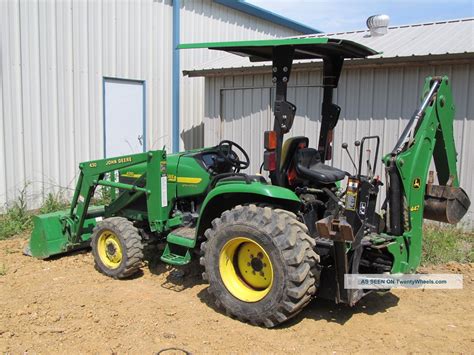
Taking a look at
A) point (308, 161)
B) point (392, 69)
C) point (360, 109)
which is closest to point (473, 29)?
point (392, 69)

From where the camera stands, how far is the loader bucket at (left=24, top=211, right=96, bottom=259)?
6.03 metres

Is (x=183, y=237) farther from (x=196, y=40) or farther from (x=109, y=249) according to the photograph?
(x=196, y=40)

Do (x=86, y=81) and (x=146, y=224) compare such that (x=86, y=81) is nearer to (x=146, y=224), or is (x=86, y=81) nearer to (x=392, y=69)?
(x=146, y=224)

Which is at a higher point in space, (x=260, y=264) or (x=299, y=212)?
(x=299, y=212)

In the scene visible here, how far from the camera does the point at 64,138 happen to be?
8.79 m

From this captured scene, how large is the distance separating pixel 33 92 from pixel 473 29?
7.46 m

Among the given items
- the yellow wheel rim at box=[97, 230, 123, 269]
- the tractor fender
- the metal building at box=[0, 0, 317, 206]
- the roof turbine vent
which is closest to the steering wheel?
the tractor fender

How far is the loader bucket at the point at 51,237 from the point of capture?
6027 mm

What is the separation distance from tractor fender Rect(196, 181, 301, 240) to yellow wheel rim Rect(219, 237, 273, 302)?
433 millimetres

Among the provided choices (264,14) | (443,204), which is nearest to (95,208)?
(443,204)

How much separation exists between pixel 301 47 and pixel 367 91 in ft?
13.2

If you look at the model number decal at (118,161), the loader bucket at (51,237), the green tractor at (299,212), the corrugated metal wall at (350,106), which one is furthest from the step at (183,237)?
the corrugated metal wall at (350,106)

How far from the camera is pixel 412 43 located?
8117 millimetres

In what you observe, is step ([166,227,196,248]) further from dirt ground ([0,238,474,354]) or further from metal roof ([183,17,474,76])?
metal roof ([183,17,474,76])
